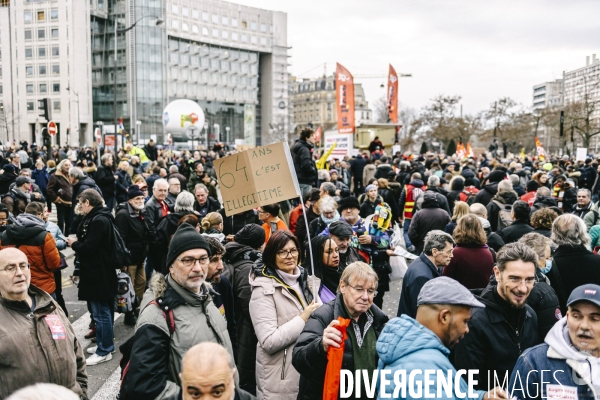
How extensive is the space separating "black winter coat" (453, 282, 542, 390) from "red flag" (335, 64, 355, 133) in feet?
52.4

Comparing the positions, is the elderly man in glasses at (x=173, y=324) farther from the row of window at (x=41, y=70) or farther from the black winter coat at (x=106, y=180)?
A: the row of window at (x=41, y=70)

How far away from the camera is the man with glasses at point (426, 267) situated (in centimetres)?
479

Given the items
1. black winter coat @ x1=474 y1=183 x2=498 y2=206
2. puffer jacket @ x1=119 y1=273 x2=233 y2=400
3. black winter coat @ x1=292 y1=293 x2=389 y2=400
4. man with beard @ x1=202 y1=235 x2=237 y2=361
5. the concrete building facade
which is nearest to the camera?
puffer jacket @ x1=119 y1=273 x2=233 y2=400

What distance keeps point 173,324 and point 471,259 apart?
10.6 feet

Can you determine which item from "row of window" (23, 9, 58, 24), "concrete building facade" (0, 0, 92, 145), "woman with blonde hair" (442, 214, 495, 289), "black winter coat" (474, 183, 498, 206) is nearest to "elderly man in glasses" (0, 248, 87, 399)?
"woman with blonde hair" (442, 214, 495, 289)

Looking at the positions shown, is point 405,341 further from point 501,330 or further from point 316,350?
point 501,330

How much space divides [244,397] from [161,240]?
5108 mm

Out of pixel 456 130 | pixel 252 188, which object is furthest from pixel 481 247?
pixel 456 130

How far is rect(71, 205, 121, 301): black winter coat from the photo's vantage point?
6270 mm

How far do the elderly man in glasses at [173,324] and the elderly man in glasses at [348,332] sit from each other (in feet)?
1.67

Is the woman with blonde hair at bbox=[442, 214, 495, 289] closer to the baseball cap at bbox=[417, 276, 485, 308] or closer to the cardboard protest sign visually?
the cardboard protest sign

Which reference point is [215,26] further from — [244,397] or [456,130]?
[244,397]

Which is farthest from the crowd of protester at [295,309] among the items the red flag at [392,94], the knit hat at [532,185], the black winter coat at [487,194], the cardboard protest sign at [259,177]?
the red flag at [392,94]

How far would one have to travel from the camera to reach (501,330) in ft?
11.6
